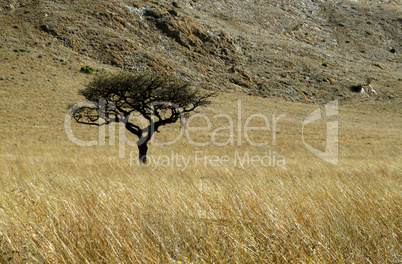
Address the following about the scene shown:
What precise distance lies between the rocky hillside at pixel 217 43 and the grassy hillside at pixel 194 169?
49 centimetres

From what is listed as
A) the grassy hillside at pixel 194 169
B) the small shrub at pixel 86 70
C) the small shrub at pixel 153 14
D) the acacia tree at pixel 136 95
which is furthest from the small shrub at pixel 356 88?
the acacia tree at pixel 136 95

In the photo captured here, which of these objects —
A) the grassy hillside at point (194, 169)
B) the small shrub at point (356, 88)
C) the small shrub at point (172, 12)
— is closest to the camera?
the grassy hillside at point (194, 169)

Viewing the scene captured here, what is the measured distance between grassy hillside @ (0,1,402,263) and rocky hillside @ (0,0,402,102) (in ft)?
1.60

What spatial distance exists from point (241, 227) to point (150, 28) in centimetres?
6689

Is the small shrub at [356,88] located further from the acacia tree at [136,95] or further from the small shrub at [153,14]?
the acacia tree at [136,95]

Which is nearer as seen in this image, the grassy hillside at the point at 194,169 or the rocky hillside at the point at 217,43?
the grassy hillside at the point at 194,169

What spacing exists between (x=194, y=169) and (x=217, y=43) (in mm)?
61761

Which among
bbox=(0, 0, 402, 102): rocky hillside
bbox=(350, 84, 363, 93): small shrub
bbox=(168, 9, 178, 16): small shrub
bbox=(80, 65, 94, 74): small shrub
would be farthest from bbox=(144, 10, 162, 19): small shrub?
bbox=(350, 84, 363, 93): small shrub

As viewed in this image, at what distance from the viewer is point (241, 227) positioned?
8.87ft

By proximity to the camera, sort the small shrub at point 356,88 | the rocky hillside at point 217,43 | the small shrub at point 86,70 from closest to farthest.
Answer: the small shrub at point 86,70 → the rocky hillside at point 217,43 → the small shrub at point 356,88

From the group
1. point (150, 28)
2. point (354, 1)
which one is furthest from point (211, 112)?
point (354, 1)

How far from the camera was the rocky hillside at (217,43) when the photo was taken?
2154 inches

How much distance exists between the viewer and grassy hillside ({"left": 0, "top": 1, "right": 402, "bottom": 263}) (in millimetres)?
2395

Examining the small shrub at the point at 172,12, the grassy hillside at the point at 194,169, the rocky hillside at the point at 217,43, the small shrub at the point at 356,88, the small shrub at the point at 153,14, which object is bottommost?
the grassy hillside at the point at 194,169
